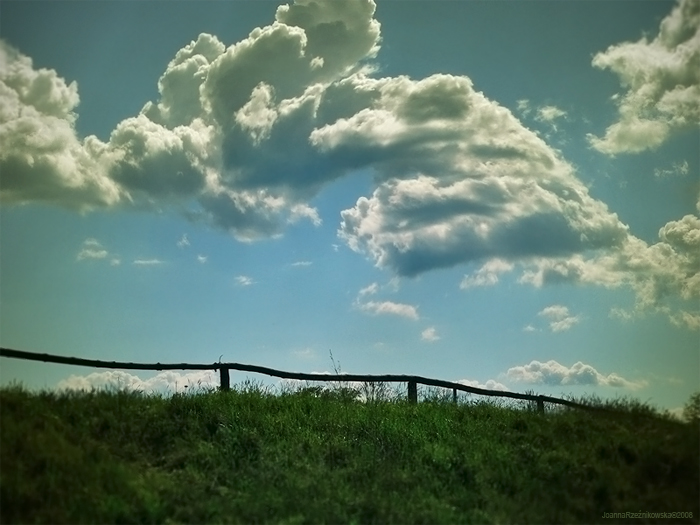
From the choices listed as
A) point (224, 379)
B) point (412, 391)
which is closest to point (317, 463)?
point (224, 379)

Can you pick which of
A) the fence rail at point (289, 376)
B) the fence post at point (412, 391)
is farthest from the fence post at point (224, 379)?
the fence post at point (412, 391)

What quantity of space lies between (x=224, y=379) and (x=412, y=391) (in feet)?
18.3

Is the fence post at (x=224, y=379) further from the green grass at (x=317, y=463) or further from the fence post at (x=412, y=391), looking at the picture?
the fence post at (x=412, y=391)

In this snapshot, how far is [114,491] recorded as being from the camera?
13.0 metres

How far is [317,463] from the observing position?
15453 millimetres

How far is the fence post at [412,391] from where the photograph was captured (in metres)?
21.5

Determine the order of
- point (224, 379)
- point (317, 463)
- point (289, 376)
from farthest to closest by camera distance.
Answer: point (289, 376)
point (224, 379)
point (317, 463)

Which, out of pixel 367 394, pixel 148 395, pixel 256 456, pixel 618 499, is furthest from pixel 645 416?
pixel 148 395

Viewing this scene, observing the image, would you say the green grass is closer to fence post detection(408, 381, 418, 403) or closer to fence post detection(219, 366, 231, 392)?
fence post detection(219, 366, 231, 392)

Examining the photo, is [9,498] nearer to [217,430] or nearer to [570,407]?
[217,430]

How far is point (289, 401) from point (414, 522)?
6.88m

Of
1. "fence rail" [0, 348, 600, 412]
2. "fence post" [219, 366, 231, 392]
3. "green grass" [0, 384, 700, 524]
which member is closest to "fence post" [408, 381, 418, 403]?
"fence rail" [0, 348, 600, 412]

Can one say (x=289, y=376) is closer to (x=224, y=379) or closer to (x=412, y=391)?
(x=224, y=379)

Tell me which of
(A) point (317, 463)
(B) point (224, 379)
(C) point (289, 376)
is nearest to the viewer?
(A) point (317, 463)
